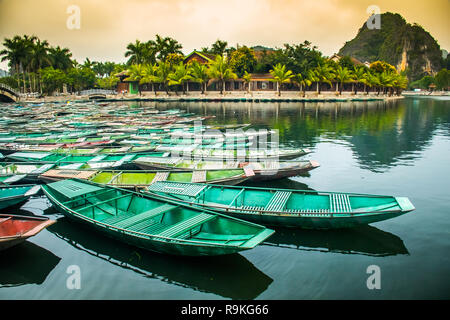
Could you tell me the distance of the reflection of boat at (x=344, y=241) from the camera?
948 cm

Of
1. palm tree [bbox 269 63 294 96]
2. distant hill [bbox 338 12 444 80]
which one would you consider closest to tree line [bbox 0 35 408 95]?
palm tree [bbox 269 63 294 96]

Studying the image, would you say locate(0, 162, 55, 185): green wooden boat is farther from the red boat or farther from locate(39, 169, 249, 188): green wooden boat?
the red boat

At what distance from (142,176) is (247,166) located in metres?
4.40

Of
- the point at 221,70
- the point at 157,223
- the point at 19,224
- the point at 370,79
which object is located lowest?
the point at 157,223

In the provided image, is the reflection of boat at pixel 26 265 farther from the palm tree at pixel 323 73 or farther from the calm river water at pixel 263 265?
the palm tree at pixel 323 73

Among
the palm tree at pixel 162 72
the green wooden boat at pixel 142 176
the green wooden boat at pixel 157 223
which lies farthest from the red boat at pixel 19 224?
the palm tree at pixel 162 72

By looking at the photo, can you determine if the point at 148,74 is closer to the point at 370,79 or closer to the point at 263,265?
the point at 370,79

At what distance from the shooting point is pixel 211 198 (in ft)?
37.6

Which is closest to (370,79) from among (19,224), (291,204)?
(291,204)

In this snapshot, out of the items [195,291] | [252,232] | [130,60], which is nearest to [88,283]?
[195,291]

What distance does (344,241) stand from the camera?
9836 mm
